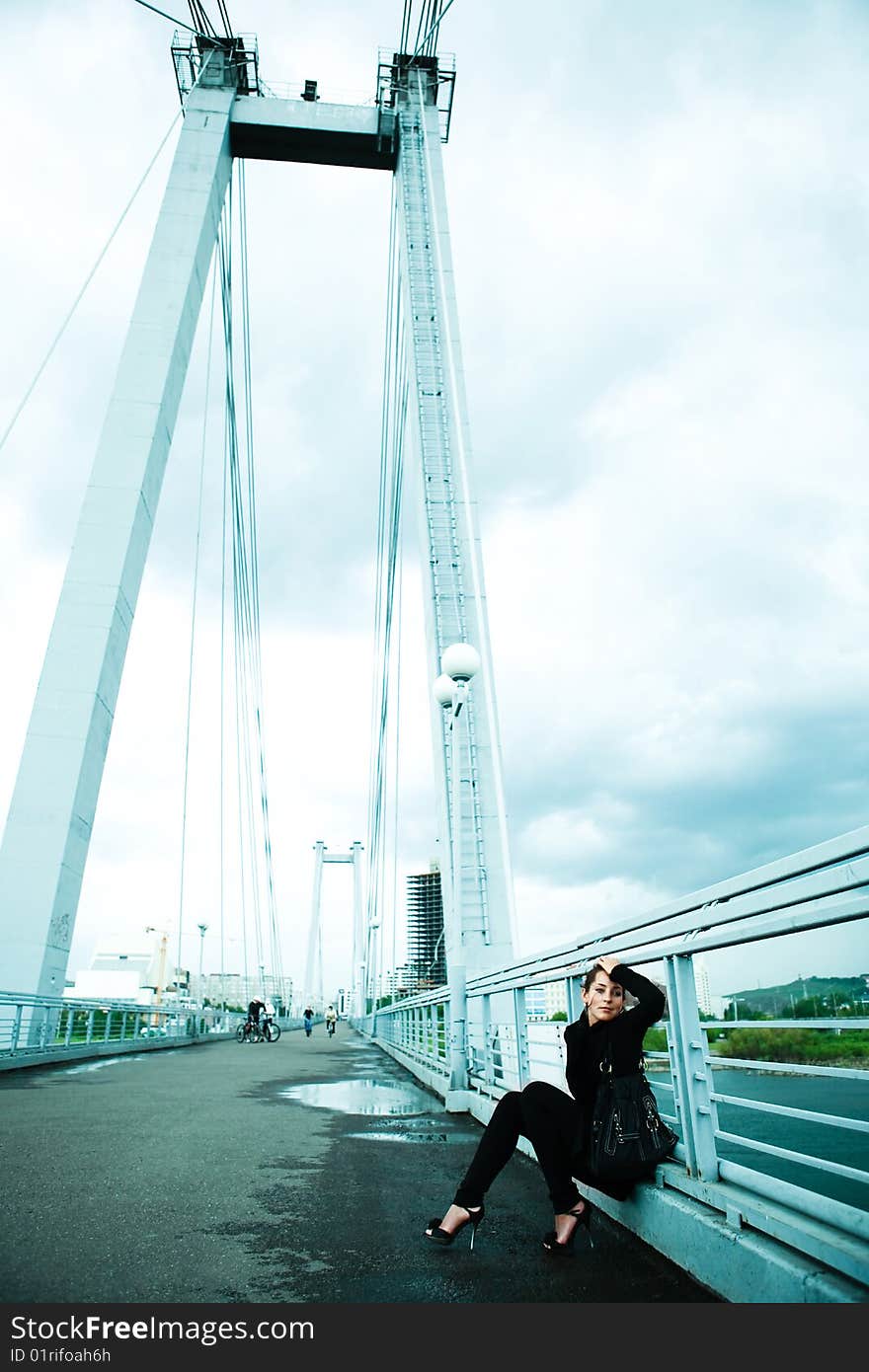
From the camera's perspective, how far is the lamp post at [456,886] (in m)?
6.77

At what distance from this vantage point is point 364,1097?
795 cm

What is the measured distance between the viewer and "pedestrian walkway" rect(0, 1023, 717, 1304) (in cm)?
224

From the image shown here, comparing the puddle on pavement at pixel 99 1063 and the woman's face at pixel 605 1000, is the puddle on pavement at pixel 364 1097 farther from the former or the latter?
the woman's face at pixel 605 1000

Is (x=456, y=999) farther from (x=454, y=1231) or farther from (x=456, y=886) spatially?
(x=454, y=1231)

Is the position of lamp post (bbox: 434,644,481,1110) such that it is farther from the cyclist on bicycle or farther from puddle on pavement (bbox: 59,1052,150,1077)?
the cyclist on bicycle

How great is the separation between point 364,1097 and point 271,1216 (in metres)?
5.23

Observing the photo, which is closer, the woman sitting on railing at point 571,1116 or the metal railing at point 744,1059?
the metal railing at point 744,1059

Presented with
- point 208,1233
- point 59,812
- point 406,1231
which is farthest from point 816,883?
point 59,812

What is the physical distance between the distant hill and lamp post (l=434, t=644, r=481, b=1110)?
456 centimetres

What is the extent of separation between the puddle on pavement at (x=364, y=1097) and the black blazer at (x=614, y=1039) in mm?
4409

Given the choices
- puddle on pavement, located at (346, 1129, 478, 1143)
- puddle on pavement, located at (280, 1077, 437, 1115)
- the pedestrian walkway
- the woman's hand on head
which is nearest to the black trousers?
the pedestrian walkway

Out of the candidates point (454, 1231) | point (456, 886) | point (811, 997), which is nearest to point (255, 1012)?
point (456, 886)

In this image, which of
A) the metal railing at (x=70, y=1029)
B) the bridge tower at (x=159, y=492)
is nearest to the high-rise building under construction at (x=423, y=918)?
the metal railing at (x=70, y=1029)

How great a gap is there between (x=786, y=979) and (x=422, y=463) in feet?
48.2
